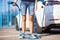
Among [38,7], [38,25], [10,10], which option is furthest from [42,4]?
[10,10]

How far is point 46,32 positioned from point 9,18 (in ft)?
5.87

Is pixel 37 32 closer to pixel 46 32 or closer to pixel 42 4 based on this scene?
pixel 46 32

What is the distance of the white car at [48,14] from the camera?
870 centimetres

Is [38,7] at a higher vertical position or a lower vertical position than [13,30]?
higher

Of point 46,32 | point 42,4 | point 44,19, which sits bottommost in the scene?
point 46,32

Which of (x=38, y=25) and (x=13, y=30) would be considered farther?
(x=13, y=30)

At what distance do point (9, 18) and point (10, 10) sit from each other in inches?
14.7

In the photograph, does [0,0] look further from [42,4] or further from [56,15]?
[56,15]

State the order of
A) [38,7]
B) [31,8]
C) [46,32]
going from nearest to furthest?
[31,8]
[38,7]
[46,32]

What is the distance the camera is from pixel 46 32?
30.4 ft

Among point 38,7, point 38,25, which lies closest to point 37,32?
point 38,25

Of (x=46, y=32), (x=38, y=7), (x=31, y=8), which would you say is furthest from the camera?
(x=46, y=32)

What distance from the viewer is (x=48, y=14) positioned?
8.69 metres

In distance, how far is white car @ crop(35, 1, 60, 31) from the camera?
8.70 meters
